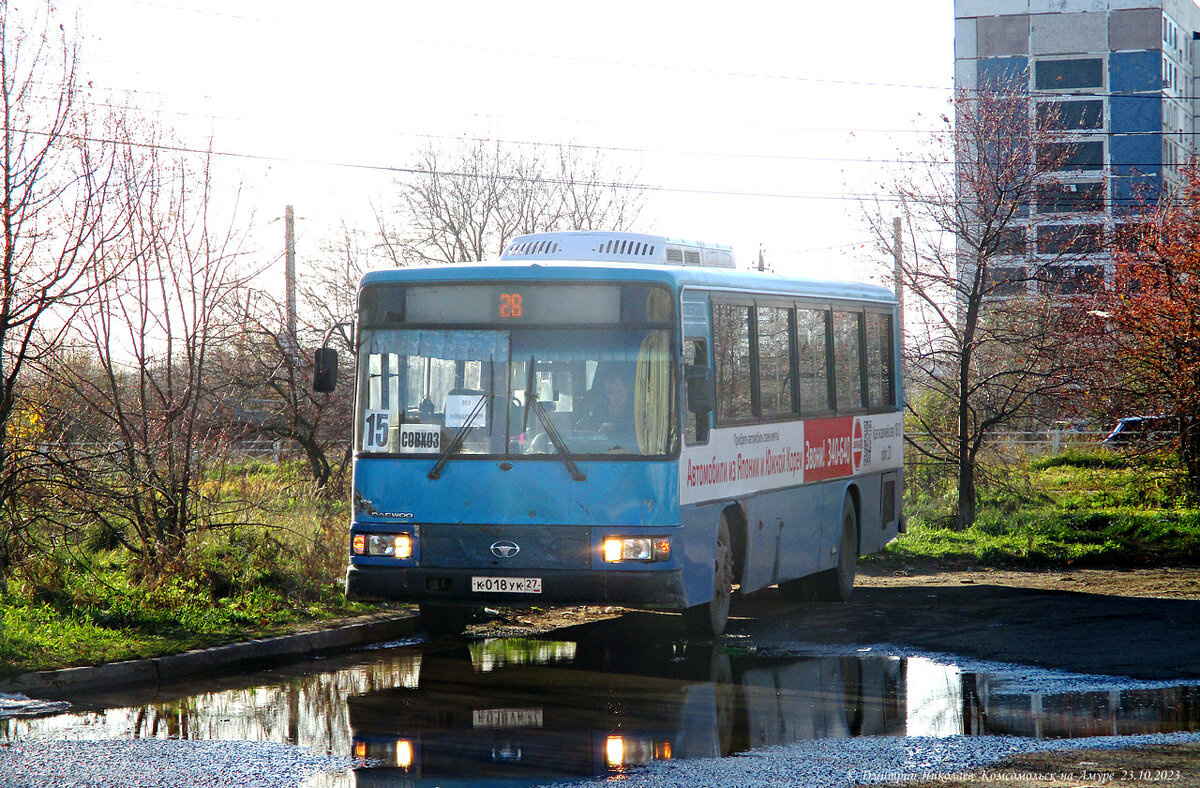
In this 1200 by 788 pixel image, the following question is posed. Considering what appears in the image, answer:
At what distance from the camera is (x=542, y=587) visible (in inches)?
396

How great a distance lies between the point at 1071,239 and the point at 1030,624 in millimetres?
9805

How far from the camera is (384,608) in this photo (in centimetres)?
1253

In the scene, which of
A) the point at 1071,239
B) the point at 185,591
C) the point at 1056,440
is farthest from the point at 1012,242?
the point at 1056,440

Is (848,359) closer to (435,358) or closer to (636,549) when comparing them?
(636,549)

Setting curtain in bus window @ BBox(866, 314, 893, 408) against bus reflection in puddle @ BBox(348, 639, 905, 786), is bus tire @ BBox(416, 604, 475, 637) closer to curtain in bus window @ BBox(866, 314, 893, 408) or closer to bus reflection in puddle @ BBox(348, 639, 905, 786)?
bus reflection in puddle @ BBox(348, 639, 905, 786)

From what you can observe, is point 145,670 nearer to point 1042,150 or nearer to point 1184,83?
point 1042,150

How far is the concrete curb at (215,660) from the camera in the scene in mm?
9055

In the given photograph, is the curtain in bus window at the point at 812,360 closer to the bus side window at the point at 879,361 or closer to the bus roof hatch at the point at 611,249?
the bus roof hatch at the point at 611,249

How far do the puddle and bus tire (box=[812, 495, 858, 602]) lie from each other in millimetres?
3773

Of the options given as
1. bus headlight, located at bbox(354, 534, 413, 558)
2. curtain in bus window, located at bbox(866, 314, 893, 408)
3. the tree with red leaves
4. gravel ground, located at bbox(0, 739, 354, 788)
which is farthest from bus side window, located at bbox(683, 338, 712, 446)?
the tree with red leaves

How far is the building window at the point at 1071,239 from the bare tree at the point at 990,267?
0.04 m

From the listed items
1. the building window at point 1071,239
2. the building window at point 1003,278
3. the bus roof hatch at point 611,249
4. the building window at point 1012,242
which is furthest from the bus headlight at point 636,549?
the building window at point 1071,239

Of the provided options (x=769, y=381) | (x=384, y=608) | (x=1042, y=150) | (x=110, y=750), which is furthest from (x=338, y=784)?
(x=1042, y=150)

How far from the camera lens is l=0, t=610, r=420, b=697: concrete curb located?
9055mm
